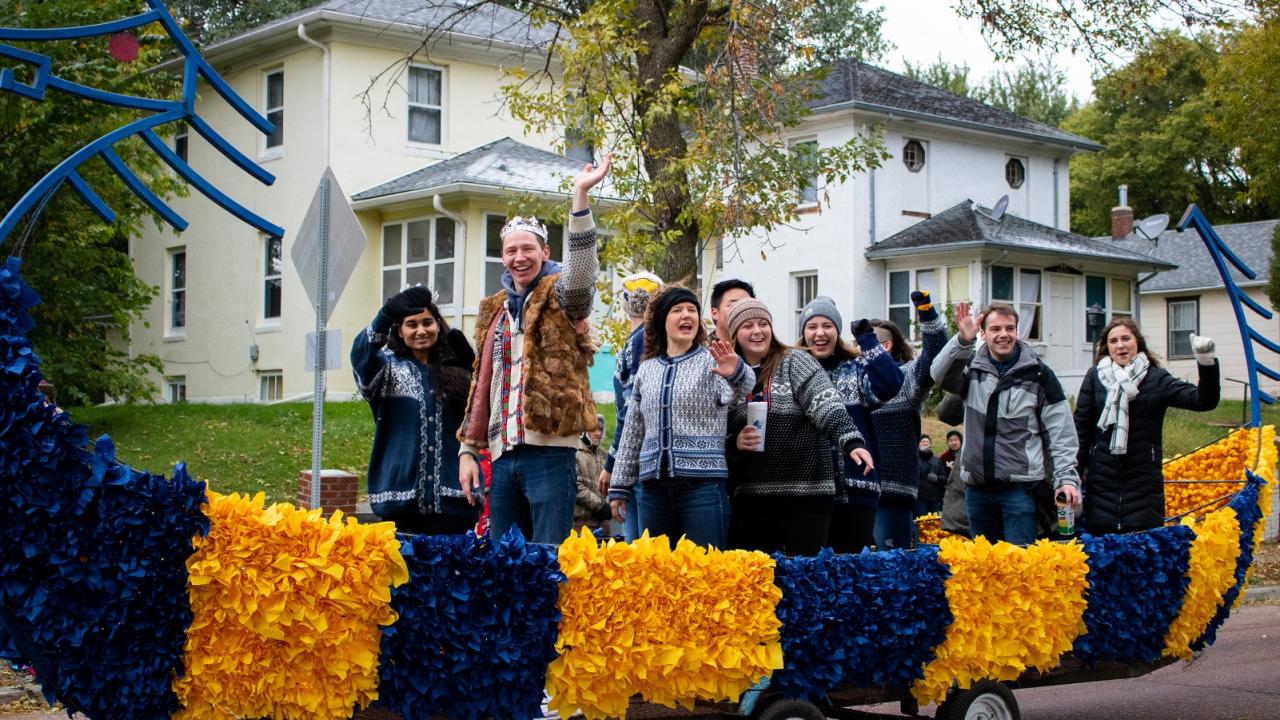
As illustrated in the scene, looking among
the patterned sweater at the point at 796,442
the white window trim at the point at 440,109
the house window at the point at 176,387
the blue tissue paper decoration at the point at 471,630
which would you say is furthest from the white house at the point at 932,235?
the blue tissue paper decoration at the point at 471,630

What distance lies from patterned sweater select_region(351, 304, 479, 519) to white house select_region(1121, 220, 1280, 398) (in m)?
37.6

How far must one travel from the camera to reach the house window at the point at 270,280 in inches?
1053

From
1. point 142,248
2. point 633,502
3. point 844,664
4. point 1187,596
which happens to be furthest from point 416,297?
point 142,248

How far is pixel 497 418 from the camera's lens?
595 centimetres

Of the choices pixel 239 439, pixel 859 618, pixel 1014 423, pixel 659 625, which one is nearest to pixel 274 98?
pixel 239 439

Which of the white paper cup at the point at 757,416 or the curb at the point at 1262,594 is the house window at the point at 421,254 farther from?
the white paper cup at the point at 757,416

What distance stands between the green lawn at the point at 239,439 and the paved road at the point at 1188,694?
29.7 ft

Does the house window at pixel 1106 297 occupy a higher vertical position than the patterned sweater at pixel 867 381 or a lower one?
higher

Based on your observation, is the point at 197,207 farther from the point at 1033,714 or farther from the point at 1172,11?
the point at 1033,714

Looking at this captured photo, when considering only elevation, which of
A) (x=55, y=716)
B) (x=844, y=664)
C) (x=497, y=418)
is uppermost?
(x=497, y=418)

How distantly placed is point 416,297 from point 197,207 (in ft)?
78.6

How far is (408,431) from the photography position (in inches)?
250

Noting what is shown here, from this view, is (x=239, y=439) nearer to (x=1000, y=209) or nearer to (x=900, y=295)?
(x=900, y=295)

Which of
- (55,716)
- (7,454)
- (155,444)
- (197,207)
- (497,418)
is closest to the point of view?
(7,454)
